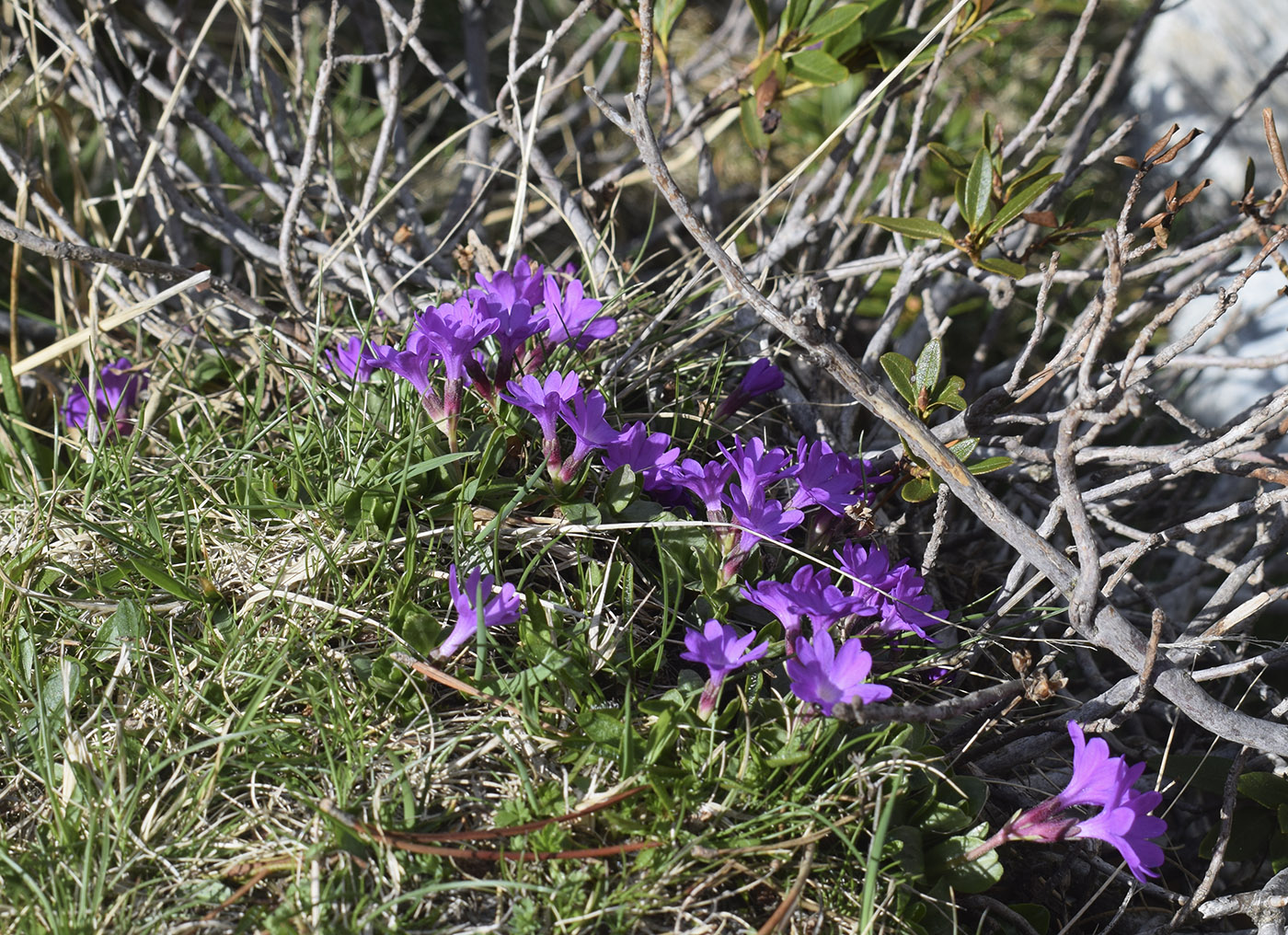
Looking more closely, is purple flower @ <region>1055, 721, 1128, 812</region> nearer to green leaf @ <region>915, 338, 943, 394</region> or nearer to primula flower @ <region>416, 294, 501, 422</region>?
green leaf @ <region>915, 338, 943, 394</region>

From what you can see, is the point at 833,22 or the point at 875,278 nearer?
the point at 833,22

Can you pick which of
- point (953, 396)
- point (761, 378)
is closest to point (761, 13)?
point (761, 378)

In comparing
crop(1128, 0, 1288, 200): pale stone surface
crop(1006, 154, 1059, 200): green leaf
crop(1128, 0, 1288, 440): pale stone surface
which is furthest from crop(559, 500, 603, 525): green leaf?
crop(1128, 0, 1288, 200): pale stone surface

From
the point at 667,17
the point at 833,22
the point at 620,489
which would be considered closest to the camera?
the point at 620,489

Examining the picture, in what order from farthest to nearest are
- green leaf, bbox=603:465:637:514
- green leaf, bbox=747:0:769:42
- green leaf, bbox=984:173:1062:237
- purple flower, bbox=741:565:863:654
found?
green leaf, bbox=747:0:769:42, green leaf, bbox=984:173:1062:237, green leaf, bbox=603:465:637:514, purple flower, bbox=741:565:863:654

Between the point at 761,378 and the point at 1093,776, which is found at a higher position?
the point at 761,378

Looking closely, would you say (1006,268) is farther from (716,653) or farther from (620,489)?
(716,653)

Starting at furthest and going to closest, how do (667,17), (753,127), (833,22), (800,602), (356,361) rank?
1. (753,127)
2. (667,17)
3. (833,22)
4. (356,361)
5. (800,602)
